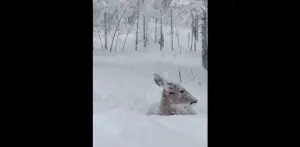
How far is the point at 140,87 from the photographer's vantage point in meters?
5.23

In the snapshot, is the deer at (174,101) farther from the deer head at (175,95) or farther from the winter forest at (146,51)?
the winter forest at (146,51)

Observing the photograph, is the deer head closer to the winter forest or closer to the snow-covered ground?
the winter forest

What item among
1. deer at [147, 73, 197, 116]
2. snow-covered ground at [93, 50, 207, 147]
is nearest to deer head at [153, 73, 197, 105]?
deer at [147, 73, 197, 116]

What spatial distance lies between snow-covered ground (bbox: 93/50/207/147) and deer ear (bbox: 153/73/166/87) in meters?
0.07

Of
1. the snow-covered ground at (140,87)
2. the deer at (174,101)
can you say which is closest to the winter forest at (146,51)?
the snow-covered ground at (140,87)

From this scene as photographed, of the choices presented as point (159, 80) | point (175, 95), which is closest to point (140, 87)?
point (159, 80)

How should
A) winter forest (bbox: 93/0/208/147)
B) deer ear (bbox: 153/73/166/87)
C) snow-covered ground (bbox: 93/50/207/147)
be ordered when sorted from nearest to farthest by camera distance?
snow-covered ground (bbox: 93/50/207/147)
deer ear (bbox: 153/73/166/87)
winter forest (bbox: 93/0/208/147)

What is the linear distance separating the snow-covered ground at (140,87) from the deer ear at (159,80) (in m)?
0.07

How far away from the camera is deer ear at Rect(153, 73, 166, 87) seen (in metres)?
4.93

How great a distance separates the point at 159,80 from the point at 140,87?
365mm

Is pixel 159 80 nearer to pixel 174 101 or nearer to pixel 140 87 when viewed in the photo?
pixel 140 87
